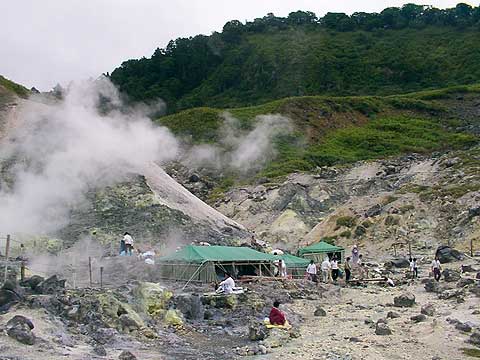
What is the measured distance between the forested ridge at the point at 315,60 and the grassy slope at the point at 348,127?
20.3 metres

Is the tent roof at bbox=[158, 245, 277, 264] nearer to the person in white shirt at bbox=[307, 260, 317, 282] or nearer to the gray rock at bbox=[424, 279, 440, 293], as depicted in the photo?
the person in white shirt at bbox=[307, 260, 317, 282]

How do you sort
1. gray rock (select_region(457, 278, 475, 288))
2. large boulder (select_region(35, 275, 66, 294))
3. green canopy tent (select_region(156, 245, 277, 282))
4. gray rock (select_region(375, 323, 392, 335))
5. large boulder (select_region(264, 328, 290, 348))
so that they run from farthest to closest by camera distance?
1. gray rock (select_region(457, 278, 475, 288))
2. green canopy tent (select_region(156, 245, 277, 282))
3. large boulder (select_region(35, 275, 66, 294))
4. gray rock (select_region(375, 323, 392, 335))
5. large boulder (select_region(264, 328, 290, 348))

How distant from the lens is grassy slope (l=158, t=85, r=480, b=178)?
7275cm

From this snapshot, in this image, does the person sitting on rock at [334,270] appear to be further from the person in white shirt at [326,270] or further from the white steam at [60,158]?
the white steam at [60,158]

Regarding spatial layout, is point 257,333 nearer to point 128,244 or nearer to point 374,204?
point 128,244

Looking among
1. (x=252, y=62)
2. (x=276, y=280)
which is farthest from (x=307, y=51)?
(x=276, y=280)

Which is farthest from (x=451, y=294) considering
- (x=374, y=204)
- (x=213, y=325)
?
(x=374, y=204)

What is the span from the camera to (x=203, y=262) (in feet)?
74.1

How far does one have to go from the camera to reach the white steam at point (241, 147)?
74250 mm

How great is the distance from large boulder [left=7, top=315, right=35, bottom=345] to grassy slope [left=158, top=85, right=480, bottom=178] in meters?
52.5

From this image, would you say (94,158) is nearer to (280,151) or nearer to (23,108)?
(23,108)

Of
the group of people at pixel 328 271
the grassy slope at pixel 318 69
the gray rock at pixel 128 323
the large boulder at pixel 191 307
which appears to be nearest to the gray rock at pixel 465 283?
the group of people at pixel 328 271

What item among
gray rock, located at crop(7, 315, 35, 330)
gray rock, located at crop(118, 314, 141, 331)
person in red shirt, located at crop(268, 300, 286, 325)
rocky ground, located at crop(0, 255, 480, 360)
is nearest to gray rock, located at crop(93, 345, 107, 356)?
rocky ground, located at crop(0, 255, 480, 360)

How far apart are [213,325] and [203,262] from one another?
16.7ft
